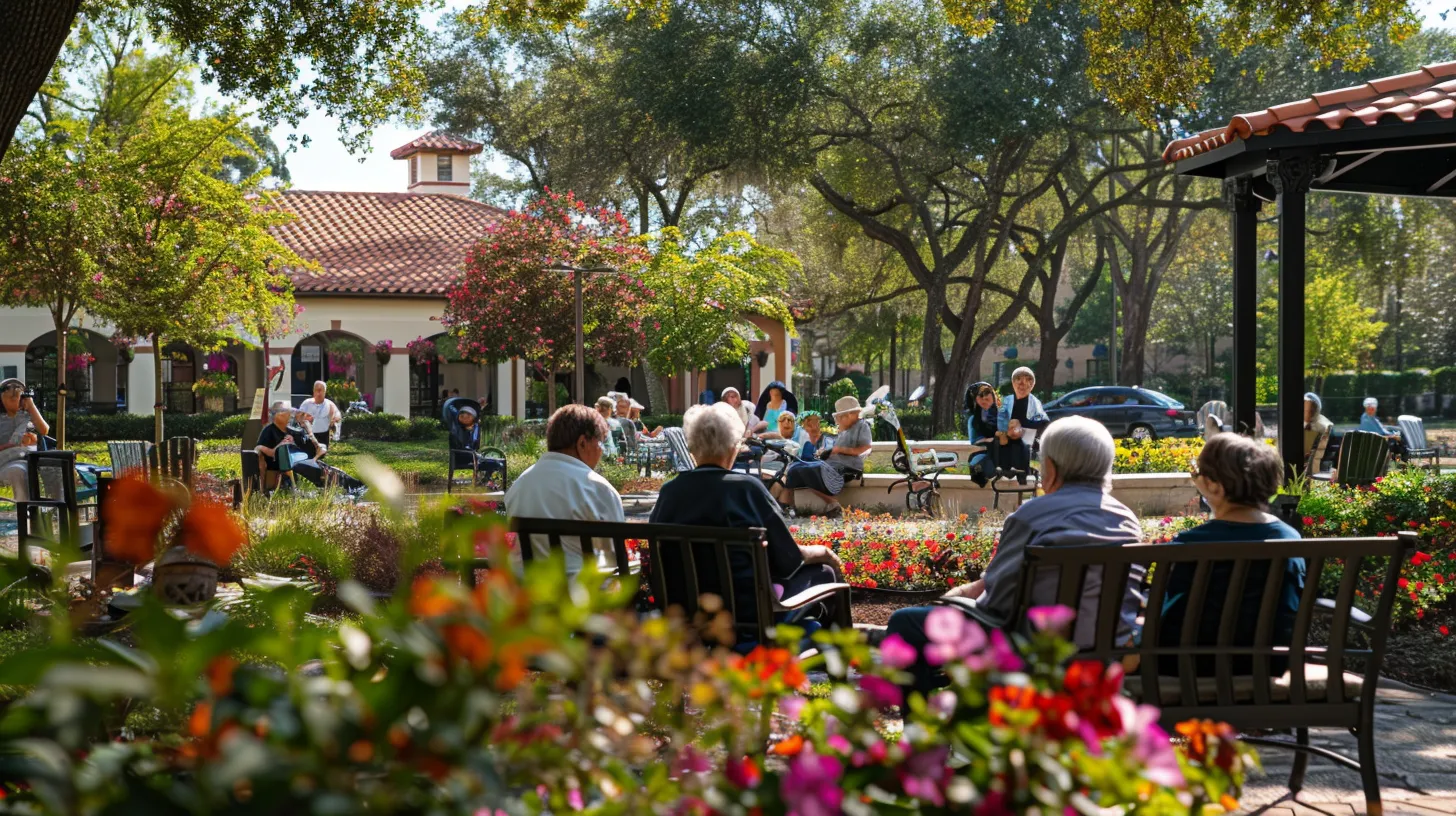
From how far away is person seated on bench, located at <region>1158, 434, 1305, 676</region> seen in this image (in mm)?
3949

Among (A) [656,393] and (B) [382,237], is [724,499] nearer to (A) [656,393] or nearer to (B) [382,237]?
(A) [656,393]

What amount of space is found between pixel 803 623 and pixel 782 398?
40.7 feet

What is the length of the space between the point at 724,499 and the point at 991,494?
944 cm

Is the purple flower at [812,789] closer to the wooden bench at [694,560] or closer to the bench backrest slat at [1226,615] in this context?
the bench backrest slat at [1226,615]

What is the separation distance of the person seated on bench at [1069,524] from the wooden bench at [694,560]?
598mm

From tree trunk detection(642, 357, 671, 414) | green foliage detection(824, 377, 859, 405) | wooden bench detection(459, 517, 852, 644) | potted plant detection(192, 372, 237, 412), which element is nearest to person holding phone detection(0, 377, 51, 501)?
wooden bench detection(459, 517, 852, 644)

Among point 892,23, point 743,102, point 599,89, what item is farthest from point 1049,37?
point 599,89

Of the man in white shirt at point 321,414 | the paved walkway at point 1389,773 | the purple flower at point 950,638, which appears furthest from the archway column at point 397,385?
the purple flower at point 950,638

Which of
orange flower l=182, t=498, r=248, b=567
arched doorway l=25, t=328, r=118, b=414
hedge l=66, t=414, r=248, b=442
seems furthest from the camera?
arched doorway l=25, t=328, r=118, b=414

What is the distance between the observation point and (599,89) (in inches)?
1186

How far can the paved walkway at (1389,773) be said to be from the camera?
4.11m

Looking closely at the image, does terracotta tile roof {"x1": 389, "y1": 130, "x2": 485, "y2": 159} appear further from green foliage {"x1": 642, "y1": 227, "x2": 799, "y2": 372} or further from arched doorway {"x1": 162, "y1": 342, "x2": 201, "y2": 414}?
green foliage {"x1": 642, "y1": 227, "x2": 799, "y2": 372}

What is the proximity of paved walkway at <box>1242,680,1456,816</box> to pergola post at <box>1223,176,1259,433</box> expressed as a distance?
14.0 feet

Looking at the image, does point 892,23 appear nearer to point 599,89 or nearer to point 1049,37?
point 1049,37
